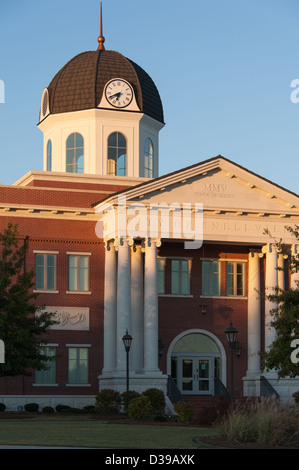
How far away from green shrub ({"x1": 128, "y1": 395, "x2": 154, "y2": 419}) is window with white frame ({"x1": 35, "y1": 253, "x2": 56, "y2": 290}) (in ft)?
33.7

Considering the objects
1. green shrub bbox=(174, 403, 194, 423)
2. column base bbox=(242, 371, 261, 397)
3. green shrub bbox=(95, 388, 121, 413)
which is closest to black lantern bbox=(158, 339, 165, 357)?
column base bbox=(242, 371, 261, 397)

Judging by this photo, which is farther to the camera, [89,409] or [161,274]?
[161,274]

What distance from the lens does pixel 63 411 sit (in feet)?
139

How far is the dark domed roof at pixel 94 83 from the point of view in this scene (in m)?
51.8

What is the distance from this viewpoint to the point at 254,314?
46.5 meters

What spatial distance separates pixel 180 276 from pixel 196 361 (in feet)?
14.4

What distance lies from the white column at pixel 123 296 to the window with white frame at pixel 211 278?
5.28m

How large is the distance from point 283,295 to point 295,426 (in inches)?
314

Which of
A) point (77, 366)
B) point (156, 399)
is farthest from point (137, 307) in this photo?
point (156, 399)

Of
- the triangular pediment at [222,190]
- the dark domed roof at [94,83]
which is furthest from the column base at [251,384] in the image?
the dark domed roof at [94,83]

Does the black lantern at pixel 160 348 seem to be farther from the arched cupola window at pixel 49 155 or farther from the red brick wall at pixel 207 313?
the arched cupola window at pixel 49 155

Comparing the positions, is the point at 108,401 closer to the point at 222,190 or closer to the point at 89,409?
the point at 89,409

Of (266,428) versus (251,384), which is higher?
(266,428)
